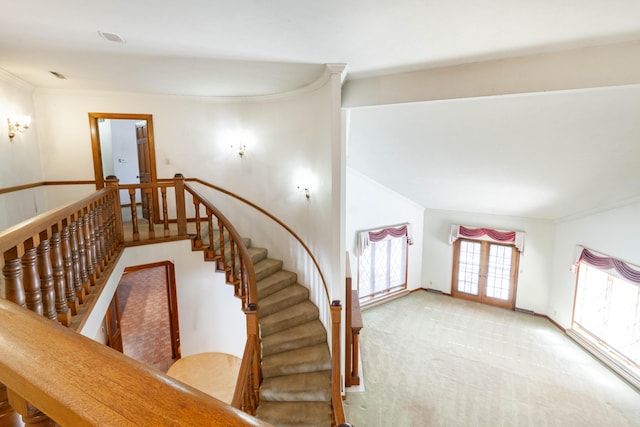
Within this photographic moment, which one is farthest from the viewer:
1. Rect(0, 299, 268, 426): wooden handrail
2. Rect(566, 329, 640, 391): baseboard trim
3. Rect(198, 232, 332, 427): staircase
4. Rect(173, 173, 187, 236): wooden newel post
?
Rect(566, 329, 640, 391): baseboard trim

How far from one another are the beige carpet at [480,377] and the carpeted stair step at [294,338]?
3.59 feet

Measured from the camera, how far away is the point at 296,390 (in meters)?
3.94

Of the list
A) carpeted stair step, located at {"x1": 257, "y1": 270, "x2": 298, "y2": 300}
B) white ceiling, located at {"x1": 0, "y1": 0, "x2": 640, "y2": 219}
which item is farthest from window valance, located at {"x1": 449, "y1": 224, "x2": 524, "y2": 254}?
carpeted stair step, located at {"x1": 257, "y1": 270, "x2": 298, "y2": 300}

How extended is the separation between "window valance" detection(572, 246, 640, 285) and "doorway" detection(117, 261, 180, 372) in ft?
24.3

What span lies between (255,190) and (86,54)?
9.78ft

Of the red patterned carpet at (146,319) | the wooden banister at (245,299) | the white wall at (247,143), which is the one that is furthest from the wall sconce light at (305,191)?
the red patterned carpet at (146,319)

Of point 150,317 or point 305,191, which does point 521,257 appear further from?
point 150,317

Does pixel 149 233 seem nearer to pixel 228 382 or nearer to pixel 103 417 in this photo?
pixel 228 382

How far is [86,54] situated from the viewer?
10.9 feet

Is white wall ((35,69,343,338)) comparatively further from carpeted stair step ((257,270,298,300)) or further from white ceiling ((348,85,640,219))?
white ceiling ((348,85,640,219))

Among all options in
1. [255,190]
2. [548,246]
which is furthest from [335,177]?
[548,246]

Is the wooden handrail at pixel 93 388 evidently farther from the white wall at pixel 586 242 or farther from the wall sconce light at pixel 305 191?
the white wall at pixel 586 242

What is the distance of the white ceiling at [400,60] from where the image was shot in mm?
2274

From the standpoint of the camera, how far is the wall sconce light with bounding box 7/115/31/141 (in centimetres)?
406
